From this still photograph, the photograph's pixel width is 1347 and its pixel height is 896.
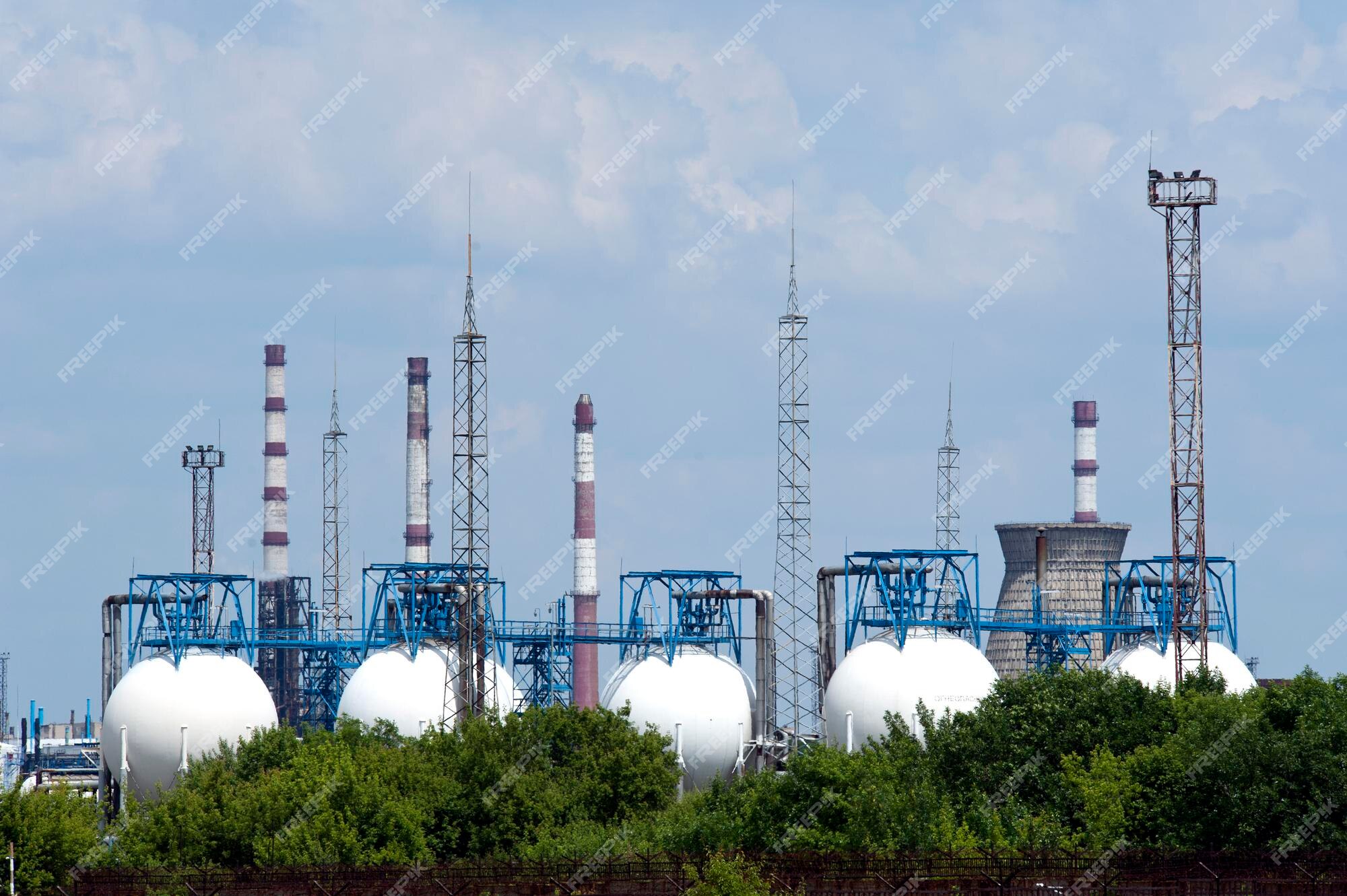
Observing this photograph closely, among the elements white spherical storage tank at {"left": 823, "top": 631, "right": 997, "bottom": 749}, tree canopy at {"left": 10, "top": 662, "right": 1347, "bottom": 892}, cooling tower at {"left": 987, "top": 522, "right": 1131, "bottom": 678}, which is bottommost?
tree canopy at {"left": 10, "top": 662, "right": 1347, "bottom": 892}

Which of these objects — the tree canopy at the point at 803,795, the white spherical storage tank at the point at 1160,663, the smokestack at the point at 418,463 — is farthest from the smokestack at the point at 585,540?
the tree canopy at the point at 803,795

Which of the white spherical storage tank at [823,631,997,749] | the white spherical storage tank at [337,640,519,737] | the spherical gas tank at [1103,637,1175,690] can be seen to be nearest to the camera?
the white spherical storage tank at [823,631,997,749]

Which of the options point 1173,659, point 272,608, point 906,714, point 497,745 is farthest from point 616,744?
point 272,608

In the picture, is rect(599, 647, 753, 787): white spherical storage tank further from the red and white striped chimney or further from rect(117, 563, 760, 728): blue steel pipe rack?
the red and white striped chimney

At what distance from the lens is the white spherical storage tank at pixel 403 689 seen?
62969 mm

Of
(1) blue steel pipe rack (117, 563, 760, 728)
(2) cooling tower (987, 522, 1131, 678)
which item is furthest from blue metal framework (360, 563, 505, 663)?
(2) cooling tower (987, 522, 1131, 678)

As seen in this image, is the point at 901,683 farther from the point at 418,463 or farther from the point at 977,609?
the point at 418,463

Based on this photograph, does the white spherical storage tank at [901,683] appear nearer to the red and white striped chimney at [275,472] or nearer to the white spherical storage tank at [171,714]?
the white spherical storage tank at [171,714]

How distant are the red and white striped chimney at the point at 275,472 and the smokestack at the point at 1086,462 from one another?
142 feet

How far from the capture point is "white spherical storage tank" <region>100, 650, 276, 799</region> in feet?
197

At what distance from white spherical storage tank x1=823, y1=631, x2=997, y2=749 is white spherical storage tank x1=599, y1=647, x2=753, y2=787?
4.30 meters

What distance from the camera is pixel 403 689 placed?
209ft

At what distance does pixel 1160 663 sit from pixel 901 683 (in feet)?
37.0

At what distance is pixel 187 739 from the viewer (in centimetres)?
5981
